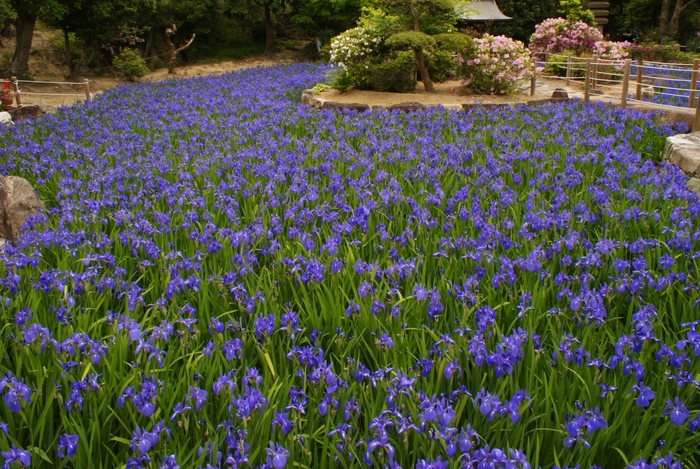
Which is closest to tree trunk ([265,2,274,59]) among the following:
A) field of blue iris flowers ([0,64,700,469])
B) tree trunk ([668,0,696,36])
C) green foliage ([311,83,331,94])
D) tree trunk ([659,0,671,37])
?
green foliage ([311,83,331,94])

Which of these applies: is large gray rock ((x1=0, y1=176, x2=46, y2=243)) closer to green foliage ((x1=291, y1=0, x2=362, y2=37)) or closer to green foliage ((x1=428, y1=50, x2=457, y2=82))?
green foliage ((x1=428, y1=50, x2=457, y2=82))

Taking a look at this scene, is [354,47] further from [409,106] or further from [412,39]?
[409,106]

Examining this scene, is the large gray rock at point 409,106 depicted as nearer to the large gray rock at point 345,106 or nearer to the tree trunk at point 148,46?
the large gray rock at point 345,106

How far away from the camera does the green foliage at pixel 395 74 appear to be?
37.9ft

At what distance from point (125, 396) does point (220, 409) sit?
1.03ft

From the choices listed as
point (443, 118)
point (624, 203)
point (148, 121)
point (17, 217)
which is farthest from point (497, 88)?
point (17, 217)

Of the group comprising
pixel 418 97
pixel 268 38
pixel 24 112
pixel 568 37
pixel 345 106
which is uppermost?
pixel 268 38

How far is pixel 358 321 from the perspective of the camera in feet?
8.08

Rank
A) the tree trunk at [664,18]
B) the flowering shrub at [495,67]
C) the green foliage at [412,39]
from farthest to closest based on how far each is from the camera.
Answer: the tree trunk at [664,18]
the flowering shrub at [495,67]
the green foliage at [412,39]

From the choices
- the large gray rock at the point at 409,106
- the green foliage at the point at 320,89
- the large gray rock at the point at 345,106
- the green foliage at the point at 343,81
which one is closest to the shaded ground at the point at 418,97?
the green foliage at the point at 343,81

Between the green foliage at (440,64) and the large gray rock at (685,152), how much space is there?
658 centimetres

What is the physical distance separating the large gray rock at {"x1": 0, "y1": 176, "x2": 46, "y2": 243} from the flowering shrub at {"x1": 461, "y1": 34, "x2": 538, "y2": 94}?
29.5ft

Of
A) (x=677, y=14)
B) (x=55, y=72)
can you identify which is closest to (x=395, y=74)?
(x=55, y=72)

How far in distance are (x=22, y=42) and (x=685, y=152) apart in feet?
57.1
